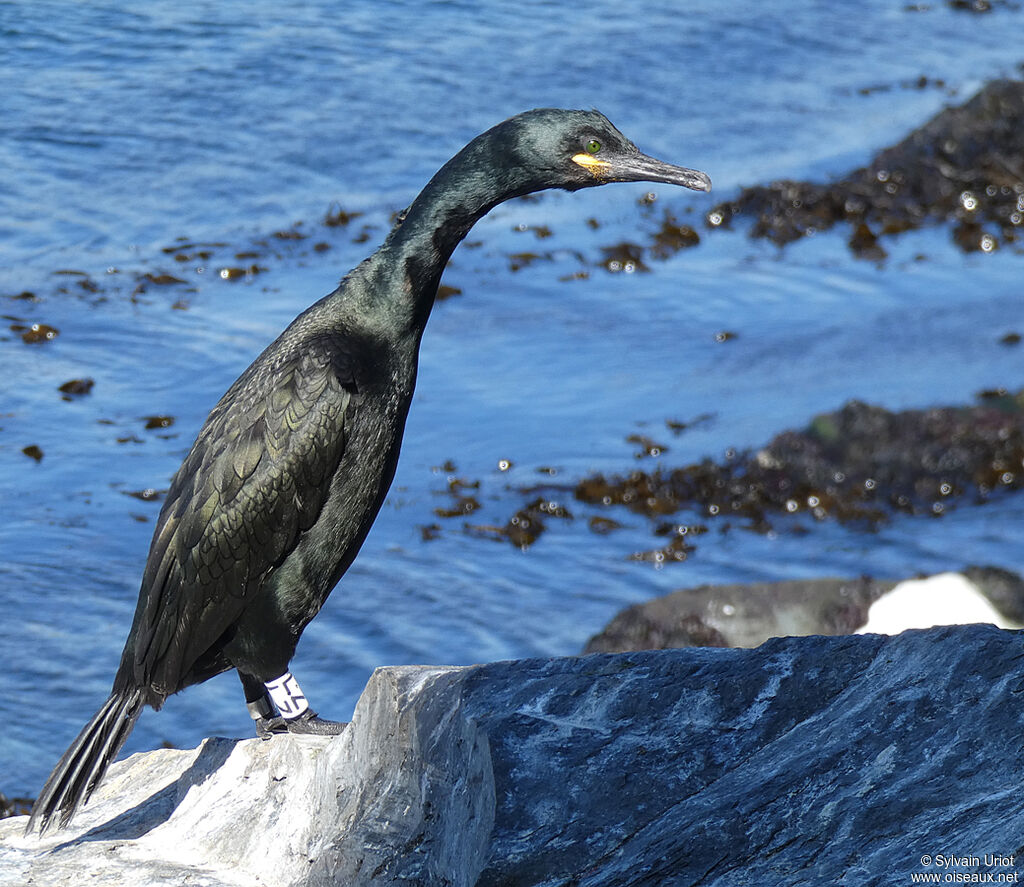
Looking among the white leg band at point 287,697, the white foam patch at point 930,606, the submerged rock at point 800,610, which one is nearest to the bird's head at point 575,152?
the white leg band at point 287,697

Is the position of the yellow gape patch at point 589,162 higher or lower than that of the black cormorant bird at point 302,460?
higher

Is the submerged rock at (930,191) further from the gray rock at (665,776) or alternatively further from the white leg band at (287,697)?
the gray rock at (665,776)

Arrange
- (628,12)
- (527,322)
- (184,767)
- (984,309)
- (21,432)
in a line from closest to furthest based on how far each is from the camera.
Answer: (184,767) → (21,432) → (527,322) → (984,309) → (628,12)

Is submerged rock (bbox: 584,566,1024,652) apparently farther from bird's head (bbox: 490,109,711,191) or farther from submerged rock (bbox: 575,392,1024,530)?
bird's head (bbox: 490,109,711,191)

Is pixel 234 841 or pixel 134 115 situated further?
pixel 134 115

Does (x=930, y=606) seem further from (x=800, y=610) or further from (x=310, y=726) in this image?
(x=310, y=726)

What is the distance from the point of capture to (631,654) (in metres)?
3.08

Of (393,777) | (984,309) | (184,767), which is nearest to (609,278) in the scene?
(984,309)

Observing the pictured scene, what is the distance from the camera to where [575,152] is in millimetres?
3730

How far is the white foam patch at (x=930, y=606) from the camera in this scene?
6398 mm

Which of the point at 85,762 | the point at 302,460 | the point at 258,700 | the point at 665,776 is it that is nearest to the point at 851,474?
the point at 258,700

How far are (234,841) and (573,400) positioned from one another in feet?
18.1

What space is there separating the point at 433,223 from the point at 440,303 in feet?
19.4

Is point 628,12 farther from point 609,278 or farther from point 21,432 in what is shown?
point 21,432
